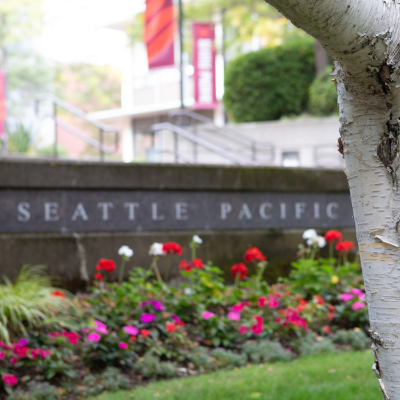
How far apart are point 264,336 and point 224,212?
93.4 inches

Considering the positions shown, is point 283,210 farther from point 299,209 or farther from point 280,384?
point 280,384

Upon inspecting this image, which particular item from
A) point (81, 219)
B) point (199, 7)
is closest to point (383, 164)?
point (81, 219)

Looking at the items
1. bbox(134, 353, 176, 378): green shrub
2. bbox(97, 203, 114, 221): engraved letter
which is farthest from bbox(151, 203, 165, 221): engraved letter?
bbox(134, 353, 176, 378): green shrub

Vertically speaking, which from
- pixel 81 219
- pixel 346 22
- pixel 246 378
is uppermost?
pixel 346 22

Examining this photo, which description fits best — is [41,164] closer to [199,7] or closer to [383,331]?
[383,331]

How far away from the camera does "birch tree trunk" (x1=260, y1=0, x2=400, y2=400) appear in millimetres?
1661

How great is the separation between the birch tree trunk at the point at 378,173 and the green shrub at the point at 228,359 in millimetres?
2352

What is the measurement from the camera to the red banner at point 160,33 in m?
12.3

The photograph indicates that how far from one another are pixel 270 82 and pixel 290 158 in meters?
2.93

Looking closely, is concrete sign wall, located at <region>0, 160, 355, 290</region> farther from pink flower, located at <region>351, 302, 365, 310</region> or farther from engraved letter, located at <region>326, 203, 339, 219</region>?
pink flower, located at <region>351, 302, 365, 310</region>

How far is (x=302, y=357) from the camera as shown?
14.1 ft

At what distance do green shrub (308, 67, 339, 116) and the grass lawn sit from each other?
10.4m

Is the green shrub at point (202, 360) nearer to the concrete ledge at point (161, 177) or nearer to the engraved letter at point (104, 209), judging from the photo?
the engraved letter at point (104, 209)

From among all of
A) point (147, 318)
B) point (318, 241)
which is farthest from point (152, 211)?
point (147, 318)
